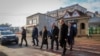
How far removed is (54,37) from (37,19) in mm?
42222

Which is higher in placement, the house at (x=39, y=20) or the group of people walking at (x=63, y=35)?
the house at (x=39, y=20)

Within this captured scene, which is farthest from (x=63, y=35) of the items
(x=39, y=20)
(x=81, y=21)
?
(x=39, y=20)

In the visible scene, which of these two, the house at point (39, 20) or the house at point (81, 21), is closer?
the house at point (81, 21)

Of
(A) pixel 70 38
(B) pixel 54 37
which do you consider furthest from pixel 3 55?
(A) pixel 70 38

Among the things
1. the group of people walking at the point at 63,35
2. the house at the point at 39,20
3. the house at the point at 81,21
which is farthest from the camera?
the house at the point at 39,20

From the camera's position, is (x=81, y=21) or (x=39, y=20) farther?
(x=39, y=20)

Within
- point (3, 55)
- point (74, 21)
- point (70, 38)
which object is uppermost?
point (74, 21)

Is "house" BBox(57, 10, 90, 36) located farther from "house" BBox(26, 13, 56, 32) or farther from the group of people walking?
"house" BBox(26, 13, 56, 32)

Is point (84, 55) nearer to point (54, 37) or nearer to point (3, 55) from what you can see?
point (54, 37)

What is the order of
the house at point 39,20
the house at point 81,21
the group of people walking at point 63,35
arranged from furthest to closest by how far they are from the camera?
the house at point 39,20, the house at point 81,21, the group of people walking at point 63,35

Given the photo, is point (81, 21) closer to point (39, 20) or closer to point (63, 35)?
point (39, 20)

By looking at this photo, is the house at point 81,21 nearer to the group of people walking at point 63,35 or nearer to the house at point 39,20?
the group of people walking at point 63,35

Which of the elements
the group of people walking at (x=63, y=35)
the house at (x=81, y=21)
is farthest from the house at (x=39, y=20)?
the group of people walking at (x=63, y=35)

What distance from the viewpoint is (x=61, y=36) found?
10898mm
